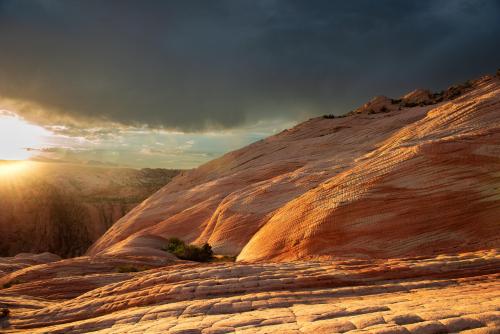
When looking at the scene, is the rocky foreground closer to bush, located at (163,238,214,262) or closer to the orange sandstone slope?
the orange sandstone slope

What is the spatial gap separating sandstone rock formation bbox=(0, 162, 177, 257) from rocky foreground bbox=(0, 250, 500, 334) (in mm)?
48679

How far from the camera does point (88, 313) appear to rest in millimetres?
9203

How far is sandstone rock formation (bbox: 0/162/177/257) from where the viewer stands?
54.5m

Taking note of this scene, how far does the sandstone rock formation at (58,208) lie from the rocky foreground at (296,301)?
48.7m

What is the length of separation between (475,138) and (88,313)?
16075 mm

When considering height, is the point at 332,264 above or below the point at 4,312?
above

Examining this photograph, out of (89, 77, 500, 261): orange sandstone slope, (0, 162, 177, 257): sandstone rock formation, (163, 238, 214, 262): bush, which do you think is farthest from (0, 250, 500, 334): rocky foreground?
(0, 162, 177, 257): sandstone rock formation

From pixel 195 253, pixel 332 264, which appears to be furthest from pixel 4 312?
pixel 195 253

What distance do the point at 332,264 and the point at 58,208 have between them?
61.1 metres

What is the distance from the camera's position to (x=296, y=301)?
26.1 ft

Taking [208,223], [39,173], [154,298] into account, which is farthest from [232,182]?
[39,173]

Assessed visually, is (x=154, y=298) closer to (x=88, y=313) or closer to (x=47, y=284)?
(x=88, y=313)

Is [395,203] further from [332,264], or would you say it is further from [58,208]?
[58,208]

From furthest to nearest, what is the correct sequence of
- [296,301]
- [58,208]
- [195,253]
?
[58,208], [195,253], [296,301]
